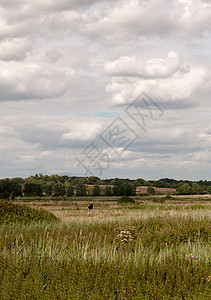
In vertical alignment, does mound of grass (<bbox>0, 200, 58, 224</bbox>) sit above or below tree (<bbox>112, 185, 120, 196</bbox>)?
above

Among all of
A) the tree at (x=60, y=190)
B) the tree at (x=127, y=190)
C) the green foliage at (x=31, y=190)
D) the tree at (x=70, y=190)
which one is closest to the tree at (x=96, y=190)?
the tree at (x=127, y=190)

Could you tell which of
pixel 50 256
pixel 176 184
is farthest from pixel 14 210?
pixel 176 184

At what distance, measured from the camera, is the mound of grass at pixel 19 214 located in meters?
15.9

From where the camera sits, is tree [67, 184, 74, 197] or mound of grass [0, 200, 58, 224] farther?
tree [67, 184, 74, 197]

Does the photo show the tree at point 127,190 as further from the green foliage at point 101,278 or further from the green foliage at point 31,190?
the green foliage at point 101,278

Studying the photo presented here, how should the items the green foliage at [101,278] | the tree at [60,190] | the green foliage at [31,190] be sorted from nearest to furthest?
the green foliage at [101,278], the tree at [60,190], the green foliage at [31,190]

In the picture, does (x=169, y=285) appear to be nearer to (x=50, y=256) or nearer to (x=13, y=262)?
(x=50, y=256)

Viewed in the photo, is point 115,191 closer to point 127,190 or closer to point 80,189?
point 127,190

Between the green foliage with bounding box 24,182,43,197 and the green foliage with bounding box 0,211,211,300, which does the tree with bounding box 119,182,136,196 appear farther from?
the green foliage with bounding box 0,211,211,300

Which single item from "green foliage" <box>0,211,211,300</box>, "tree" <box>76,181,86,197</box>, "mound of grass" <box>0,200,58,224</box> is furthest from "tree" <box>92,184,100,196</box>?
"green foliage" <box>0,211,211,300</box>

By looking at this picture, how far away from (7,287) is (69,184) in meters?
85.9

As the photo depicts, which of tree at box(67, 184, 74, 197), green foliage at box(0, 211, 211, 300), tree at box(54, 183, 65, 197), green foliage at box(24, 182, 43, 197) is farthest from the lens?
green foliage at box(24, 182, 43, 197)

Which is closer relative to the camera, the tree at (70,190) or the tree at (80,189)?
the tree at (70,190)

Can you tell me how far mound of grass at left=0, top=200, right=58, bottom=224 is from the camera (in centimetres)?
1594
